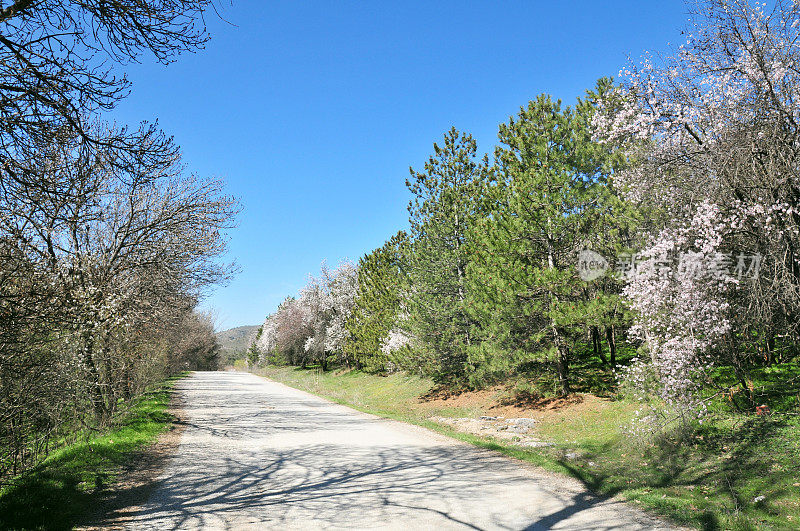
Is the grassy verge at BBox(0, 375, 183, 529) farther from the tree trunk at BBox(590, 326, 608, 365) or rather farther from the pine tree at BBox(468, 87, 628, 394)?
the tree trunk at BBox(590, 326, 608, 365)

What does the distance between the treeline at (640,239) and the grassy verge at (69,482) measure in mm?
9720

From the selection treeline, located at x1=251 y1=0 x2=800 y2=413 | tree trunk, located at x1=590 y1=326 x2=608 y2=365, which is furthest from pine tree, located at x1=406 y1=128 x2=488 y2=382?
tree trunk, located at x1=590 y1=326 x2=608 y2=365

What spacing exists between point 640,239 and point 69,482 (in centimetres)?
1202

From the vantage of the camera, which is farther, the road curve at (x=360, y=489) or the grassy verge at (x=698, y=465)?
the grassy verge at (x=698, y=465)

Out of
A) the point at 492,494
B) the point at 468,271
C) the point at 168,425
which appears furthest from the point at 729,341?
the point at 168,425

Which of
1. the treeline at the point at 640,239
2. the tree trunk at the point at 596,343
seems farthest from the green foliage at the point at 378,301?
the tree trunk at the point at 596,343

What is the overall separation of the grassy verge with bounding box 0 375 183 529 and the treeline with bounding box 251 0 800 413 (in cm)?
972

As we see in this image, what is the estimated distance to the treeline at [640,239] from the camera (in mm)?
7566

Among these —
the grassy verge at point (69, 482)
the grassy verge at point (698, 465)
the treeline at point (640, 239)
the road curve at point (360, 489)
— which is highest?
the treeline at point (640, 239)

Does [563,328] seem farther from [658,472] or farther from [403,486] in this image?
[403,486]

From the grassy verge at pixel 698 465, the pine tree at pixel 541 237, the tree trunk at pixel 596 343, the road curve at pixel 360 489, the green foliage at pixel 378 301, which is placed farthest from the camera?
the green foliage at pixel 378 301

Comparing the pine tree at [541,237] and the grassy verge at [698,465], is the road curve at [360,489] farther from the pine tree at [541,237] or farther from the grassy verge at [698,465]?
the pine tree at [541,237]

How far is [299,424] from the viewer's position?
13078mm

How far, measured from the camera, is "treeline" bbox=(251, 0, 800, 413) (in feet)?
24.8
